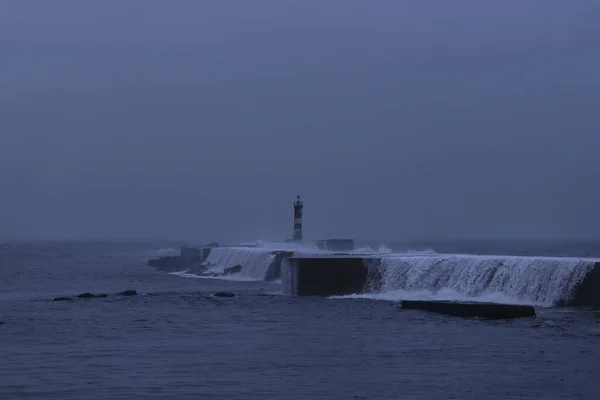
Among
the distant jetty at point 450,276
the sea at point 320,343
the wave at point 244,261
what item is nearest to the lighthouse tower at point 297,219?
the wave at point 244,261

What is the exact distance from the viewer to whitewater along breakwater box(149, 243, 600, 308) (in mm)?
34344

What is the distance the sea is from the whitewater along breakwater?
0.07 metres

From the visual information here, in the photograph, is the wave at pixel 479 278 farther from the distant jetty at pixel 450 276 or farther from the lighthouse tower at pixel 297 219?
the lighthouse tower at pixel 297 219

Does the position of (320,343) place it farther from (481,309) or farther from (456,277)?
(456,277)

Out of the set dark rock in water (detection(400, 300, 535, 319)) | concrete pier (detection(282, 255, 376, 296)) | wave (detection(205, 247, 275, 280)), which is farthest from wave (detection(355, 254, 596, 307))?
wave (detection(205, 247, 275, 280))

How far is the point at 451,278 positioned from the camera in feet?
133

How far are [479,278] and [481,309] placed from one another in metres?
7.15

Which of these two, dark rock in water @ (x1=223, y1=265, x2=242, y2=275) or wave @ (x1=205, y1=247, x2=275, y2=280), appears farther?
dark rock in water @ (x1=223, y1=265, x2=242, y2=275)

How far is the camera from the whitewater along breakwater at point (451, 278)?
3434cm

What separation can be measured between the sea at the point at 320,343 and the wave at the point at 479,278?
0.20 ft

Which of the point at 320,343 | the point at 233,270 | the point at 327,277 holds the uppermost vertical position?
the point at 327,277

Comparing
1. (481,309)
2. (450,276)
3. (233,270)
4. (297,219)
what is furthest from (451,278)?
(297,219)

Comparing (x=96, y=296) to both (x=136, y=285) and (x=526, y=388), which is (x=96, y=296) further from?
(x=526, y=388)

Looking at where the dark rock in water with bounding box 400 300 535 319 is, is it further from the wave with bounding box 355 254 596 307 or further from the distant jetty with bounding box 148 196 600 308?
the wave with bounding box 355 254 596 307
